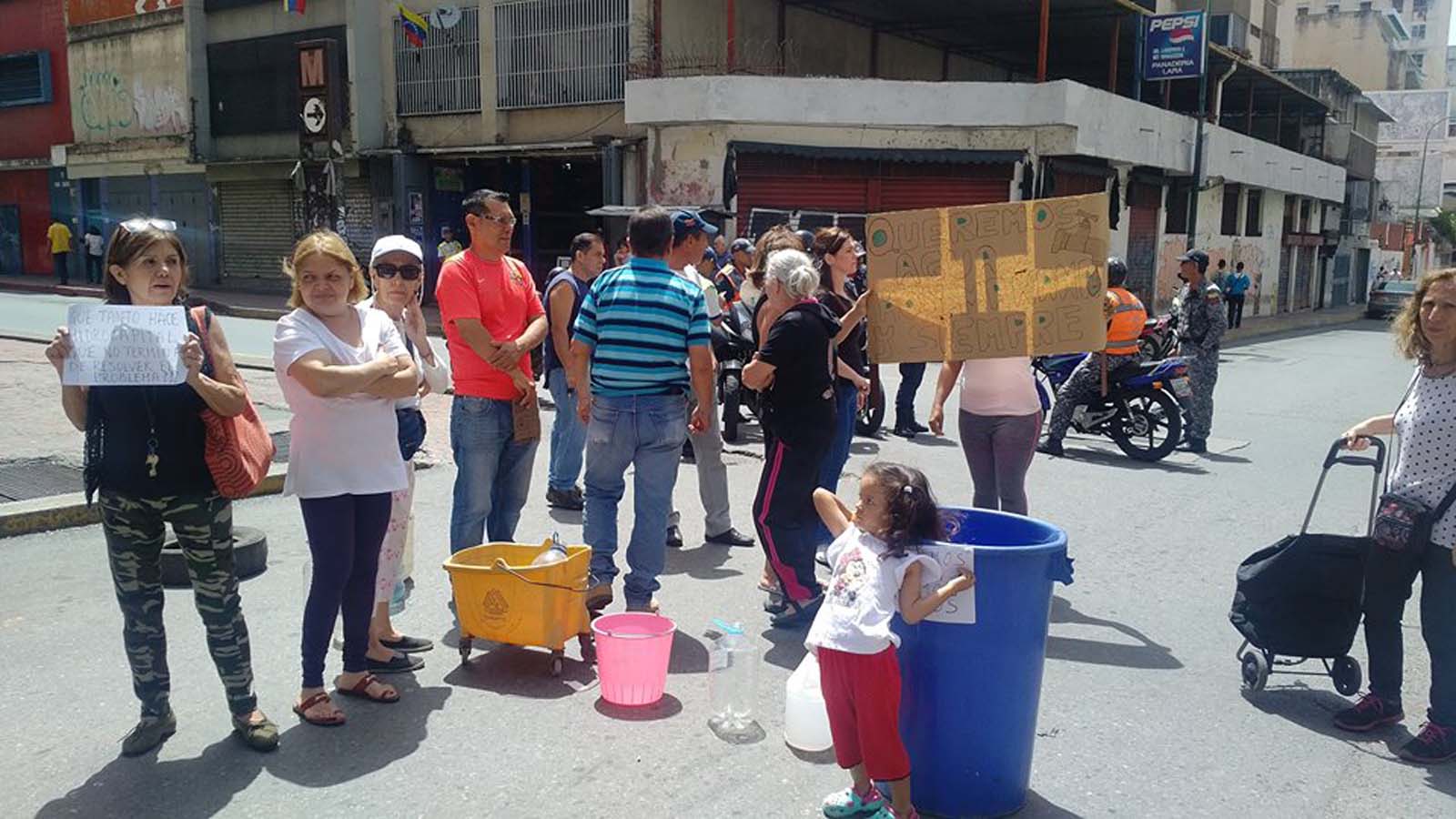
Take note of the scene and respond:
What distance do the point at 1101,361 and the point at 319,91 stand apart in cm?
2039

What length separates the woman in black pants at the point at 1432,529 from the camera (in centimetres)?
396

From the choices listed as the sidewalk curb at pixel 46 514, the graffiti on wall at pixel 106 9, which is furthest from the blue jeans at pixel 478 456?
the graffiti on wall at pixel 106 9

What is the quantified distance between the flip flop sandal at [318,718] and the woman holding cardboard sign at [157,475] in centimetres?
20

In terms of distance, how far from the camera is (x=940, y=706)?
342cm

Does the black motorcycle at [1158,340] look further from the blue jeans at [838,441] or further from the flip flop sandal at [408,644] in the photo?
the flip flop sandal at [408,644]

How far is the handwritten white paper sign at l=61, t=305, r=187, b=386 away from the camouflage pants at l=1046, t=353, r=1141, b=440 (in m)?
8.03

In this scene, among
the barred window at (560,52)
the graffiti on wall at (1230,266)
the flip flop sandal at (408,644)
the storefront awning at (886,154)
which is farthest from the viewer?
the graffiti on wall at (1230,266)

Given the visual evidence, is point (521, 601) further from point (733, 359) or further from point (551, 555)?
point (733, 359)

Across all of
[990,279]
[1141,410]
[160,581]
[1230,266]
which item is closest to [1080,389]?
[1141,410]

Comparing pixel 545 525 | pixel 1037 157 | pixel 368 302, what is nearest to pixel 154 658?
pixel 368 302

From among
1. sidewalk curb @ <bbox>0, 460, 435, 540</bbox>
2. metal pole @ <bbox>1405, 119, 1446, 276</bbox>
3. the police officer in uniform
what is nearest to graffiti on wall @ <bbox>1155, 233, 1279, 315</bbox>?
the police officer in uniform

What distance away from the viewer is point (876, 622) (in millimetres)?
3289

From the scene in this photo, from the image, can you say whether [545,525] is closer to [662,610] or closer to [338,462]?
[662,610]

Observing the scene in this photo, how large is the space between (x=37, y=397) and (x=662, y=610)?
8.21 m
